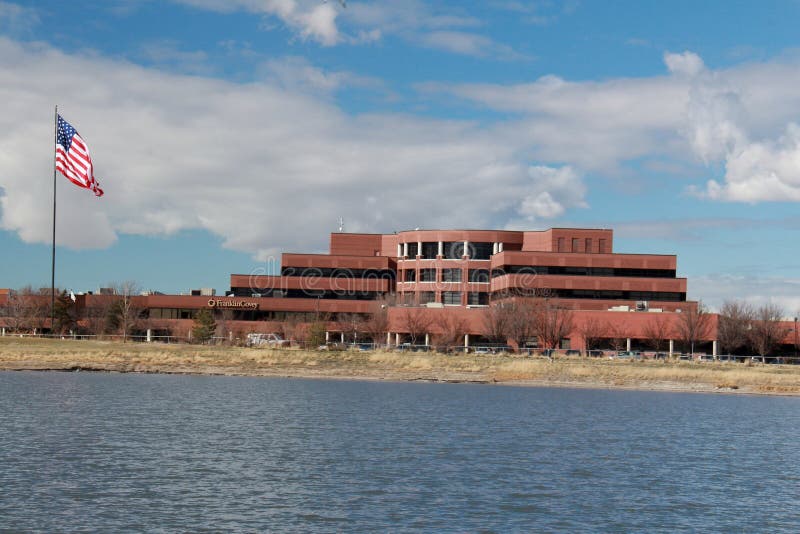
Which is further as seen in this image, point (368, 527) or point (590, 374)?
point (590, 374)

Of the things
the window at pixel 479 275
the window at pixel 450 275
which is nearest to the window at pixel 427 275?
the window at pixel 450 275

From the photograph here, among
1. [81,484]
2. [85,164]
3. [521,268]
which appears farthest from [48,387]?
[521,268]

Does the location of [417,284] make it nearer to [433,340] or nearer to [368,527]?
[433,340]

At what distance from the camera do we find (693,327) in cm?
12088

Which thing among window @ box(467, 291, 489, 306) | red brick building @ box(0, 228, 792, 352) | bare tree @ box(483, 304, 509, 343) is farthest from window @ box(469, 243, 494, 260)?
bare tree @ box(483, 304, 509, 343)

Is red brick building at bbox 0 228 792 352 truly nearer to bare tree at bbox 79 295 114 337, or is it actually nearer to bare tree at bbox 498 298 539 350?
bare tree at bbox 79 295 114 337

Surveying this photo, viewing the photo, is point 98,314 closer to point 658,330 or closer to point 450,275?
point 450,275

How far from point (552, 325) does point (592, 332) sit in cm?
569

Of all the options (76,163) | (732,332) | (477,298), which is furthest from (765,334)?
(76,163)

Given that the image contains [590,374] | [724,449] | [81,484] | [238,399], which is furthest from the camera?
[590,374]

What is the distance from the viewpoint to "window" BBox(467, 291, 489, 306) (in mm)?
150125

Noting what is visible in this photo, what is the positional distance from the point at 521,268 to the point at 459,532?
11808 cm

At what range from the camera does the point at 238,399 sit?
59.6 m

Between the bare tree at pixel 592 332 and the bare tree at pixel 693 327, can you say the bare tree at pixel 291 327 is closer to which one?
the bare tree at pixel 592 332
